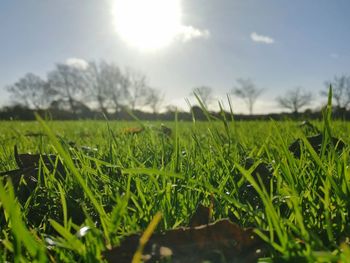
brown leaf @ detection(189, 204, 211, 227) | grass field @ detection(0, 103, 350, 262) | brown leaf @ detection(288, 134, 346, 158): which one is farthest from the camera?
brown leaf @ detection(288, 134, 346, 158)

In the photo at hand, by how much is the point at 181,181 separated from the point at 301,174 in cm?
33

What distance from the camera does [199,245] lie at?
63 centimetres

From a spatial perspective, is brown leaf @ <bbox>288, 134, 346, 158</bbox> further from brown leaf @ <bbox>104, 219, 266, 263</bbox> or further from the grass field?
brown leaf @ <bbox>104, 219, 266, 263</bbox>

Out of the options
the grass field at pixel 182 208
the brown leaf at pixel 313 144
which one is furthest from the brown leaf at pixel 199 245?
the brown leaf at pixel 313 144

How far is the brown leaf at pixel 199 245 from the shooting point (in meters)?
0.62

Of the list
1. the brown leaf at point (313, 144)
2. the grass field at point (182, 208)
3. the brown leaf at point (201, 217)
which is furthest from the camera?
the brown leaf at point (313, 144)

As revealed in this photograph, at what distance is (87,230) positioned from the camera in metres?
0.64

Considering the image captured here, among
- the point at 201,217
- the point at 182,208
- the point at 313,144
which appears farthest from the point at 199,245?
the point at 313,144

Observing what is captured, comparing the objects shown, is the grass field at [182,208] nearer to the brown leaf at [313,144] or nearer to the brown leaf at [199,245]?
the brown leaf at [199,245]

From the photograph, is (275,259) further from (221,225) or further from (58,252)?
(58,252)

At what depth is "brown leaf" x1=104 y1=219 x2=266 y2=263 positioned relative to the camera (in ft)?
2.02

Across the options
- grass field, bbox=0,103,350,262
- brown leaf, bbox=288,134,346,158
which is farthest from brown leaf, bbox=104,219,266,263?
brown leaf, bbox=288,134,346,158

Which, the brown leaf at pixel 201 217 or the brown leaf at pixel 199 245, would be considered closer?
the brown leaf at pixel 199 245

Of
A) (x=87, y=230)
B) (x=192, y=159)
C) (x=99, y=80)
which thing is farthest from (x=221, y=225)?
(x=99, y=80)
